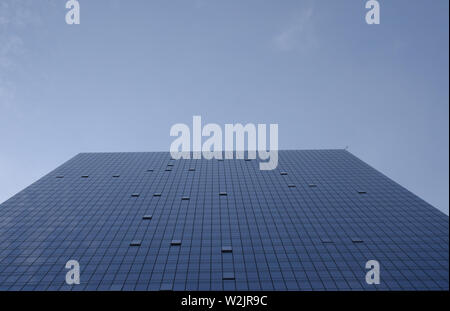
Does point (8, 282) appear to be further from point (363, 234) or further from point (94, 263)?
point (363, 234)

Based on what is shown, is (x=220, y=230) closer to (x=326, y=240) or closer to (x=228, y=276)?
(x=228, y=276)

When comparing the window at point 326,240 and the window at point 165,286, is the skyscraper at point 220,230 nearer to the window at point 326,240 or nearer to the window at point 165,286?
the window at point 165,286

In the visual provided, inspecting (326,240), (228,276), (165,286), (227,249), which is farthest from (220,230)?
(326,240)

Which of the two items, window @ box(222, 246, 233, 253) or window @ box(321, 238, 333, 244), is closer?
window @ box(222, 246, 233, 253)

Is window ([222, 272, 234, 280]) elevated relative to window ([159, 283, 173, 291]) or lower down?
elevated

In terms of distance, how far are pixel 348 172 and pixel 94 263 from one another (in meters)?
59.6

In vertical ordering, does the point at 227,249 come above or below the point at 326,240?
below

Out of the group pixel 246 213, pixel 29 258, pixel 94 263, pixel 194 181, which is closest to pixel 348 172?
pixel 246 213

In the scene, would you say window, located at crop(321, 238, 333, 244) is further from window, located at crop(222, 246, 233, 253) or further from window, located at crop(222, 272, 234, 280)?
window, located at crop(222, 272, 234, 280)

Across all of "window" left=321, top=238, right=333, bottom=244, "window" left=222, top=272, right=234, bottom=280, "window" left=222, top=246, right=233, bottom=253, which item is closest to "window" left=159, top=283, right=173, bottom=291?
"window" left=222, top=272, right=234, bottom=280

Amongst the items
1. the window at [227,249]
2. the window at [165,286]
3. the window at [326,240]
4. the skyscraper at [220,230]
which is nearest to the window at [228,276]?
the skyscraper at [220,230]

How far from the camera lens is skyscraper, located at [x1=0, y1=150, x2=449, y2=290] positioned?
154 ft

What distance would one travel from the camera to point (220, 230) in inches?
2272

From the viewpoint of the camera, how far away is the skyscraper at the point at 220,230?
154ft
